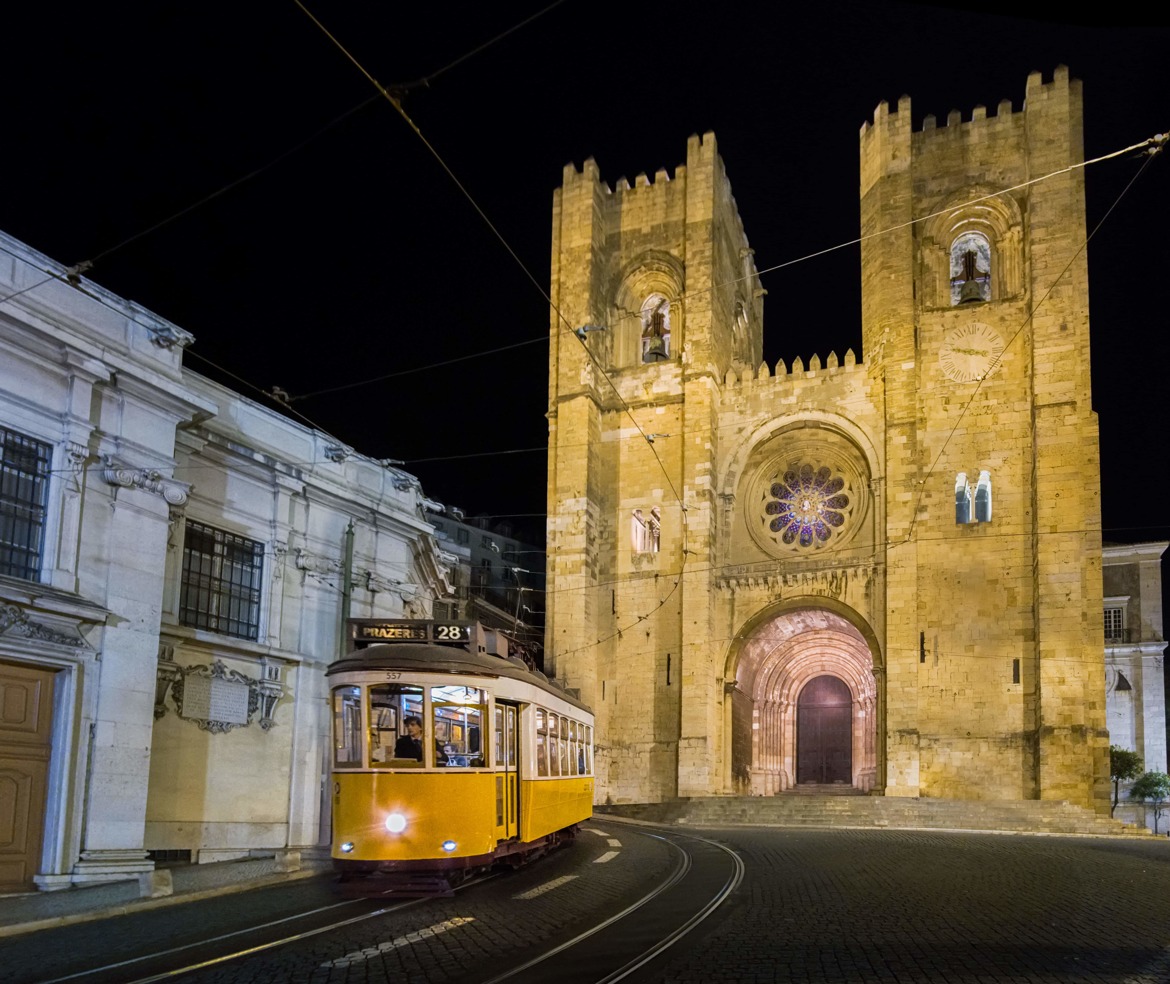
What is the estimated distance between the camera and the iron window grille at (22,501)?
43.8 feet

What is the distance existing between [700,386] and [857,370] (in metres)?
4.57

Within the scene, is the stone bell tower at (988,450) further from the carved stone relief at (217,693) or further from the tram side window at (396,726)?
the tram side window at (396,726)

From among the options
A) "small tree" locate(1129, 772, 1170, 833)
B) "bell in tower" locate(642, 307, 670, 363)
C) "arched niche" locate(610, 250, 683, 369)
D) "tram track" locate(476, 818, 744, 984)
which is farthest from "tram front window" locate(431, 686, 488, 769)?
"small tree" locate(1129, 772, 1170, 833)

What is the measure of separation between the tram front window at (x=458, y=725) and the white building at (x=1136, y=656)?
35956 mm

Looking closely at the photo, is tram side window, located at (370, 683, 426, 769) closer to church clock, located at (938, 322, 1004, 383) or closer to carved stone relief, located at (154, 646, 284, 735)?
carved stone relief, located at (154, 646, 284, 735)

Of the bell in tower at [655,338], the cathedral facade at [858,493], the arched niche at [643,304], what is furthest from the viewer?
the arched niche at [643,304]

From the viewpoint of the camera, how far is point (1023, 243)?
31.5 metres

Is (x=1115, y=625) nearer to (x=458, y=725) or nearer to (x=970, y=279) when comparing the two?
(x=970, y=279)

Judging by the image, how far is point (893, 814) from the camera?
87.0 ft

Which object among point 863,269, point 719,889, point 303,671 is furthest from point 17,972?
point 863,269

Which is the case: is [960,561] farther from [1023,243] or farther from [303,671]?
[303,671]

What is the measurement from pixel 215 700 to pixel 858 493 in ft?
69.5

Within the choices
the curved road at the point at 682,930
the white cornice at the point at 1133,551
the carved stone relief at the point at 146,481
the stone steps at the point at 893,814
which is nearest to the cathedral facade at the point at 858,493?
the stone steps at the point at 893,814

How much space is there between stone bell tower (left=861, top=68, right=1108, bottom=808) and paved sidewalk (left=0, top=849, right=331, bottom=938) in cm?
1884
